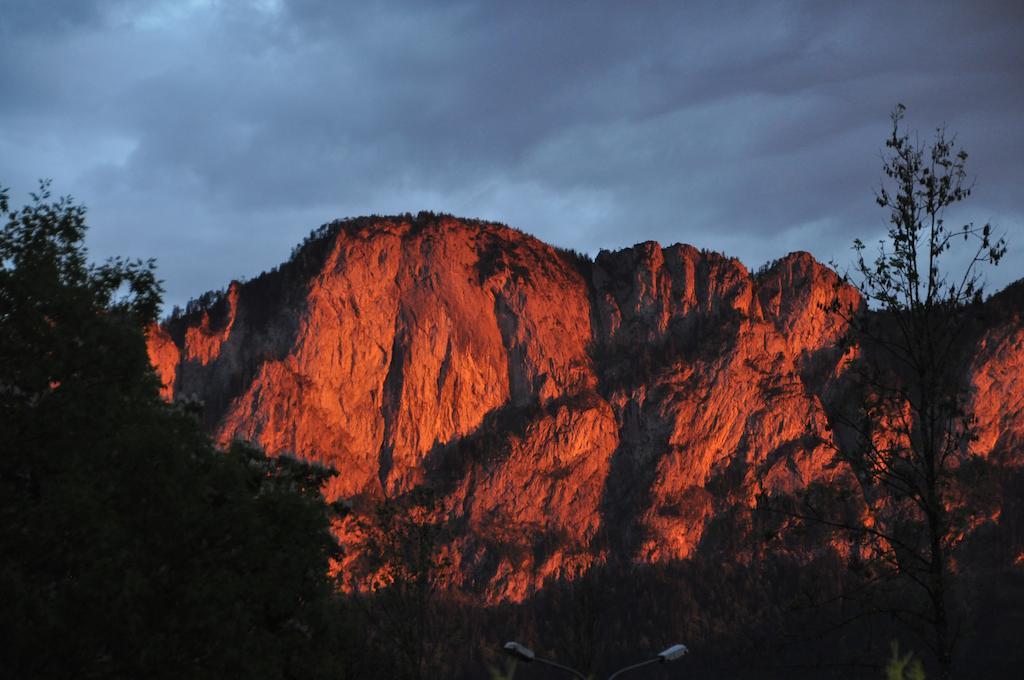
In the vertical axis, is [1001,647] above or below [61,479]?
below

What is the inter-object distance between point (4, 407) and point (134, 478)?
401 centimetres

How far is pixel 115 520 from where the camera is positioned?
2661 cm

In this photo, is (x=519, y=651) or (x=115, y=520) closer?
(x=115, y=520)

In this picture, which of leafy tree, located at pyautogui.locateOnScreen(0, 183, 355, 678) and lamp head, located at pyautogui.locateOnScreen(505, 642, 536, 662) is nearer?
leafy tree, located at pyautogui.locateOnScreen(0, 183, 355, 678)

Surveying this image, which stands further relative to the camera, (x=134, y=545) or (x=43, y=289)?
(x=43, y=289)

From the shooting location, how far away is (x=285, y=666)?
31.5 meters

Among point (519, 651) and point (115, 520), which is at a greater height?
point (115, 520)

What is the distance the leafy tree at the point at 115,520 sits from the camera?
26141 millimetres

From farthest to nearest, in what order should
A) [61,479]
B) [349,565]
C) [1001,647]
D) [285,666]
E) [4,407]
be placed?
[1001,647] → [349,565] → [285,666] → [4,407] → [61,479]

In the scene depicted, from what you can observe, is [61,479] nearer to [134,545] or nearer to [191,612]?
[134,545]

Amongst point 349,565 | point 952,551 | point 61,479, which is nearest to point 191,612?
point 61,479

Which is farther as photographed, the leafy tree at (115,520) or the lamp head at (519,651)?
the lamp head at (519,651)

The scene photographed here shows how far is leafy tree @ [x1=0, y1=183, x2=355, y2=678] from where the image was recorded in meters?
26.1

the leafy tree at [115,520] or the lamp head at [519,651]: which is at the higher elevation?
the leafy tree at [115,520]
